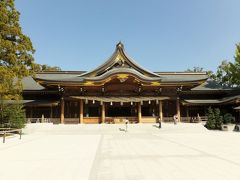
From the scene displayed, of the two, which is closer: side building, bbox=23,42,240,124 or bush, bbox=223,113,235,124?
side building, bbox=23,42,240,124

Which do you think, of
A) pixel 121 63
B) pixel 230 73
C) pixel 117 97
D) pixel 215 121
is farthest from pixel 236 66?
pixel 117 97

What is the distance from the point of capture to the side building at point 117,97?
96.6 feet

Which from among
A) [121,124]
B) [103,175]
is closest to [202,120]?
[121,124]

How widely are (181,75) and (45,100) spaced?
23.8 metres

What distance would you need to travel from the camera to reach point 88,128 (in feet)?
85.7

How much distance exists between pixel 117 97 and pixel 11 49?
1438cm

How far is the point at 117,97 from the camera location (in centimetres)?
3066

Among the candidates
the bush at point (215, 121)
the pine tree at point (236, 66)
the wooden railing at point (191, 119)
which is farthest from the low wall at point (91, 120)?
the pine tree at point (236, 66)

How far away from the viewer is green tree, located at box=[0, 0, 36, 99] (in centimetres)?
1984

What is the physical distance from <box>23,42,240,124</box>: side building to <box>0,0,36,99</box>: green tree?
6.55 m

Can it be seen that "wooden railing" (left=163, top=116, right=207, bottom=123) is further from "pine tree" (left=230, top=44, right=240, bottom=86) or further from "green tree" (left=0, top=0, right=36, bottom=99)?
"green tree" (left=0, top=0, right=36, bottom=99)

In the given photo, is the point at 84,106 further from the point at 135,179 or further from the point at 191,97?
the point at 135,179

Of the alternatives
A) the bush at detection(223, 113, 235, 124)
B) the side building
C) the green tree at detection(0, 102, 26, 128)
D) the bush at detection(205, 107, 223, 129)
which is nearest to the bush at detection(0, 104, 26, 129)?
the green tree at detection(0, 102, 26, 128)

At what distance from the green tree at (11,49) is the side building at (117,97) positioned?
6.55 meters
